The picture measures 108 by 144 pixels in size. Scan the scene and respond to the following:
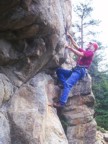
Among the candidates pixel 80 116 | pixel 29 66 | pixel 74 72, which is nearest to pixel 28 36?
pixel 29 66

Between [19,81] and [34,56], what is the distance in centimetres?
78

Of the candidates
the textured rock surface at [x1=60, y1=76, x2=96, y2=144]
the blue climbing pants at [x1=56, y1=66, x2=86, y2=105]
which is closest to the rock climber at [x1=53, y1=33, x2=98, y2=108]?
the blue climbing pants at [x1=56, y1=66, x2=86, y2=105]

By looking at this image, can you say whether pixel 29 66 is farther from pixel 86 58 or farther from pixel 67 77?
pixel 86 58

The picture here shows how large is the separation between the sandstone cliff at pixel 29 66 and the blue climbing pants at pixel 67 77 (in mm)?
381

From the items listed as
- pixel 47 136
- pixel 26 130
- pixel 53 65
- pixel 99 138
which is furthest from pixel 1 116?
pixel 99 138

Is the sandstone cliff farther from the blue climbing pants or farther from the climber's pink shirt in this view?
the climber's pink shirt

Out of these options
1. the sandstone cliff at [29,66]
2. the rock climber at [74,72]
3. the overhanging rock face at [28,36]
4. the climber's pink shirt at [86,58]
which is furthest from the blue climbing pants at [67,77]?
the overhanging rock face at [28,36]

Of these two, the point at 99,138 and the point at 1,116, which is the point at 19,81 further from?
the point at 99,138

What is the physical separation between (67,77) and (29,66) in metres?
2.36

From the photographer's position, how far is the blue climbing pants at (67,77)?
10.2 metres

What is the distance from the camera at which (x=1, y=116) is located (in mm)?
7973

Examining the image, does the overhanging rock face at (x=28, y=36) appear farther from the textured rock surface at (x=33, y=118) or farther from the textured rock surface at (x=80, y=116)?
the textured rock surface at (x=80, y=116)

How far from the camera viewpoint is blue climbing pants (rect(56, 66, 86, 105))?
33.3ft

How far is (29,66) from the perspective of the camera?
338 inches
